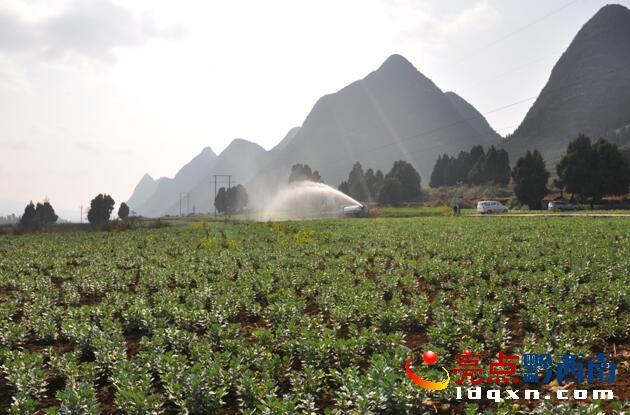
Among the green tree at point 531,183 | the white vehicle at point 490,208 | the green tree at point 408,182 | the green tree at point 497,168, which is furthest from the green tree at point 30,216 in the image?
the green tree at point 531,183

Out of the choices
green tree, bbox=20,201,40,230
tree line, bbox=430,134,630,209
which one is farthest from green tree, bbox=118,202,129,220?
tree line, bbox=430,134,630,209

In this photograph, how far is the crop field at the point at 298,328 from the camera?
281 inches

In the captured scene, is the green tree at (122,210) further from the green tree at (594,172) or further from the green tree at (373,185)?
the green tree at (594,172)

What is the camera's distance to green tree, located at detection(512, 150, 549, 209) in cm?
7688

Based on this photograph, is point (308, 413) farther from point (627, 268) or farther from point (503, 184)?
point (503, 184)

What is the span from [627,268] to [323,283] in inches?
392

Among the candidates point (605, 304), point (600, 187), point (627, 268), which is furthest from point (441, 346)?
point (600, 187)

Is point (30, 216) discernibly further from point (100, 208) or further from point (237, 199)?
point (237, 199)

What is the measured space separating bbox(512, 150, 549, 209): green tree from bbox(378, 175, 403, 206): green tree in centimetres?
3220

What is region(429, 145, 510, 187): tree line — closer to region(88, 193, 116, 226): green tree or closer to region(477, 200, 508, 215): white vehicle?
region(477, 200, 508, 215): white vehicle

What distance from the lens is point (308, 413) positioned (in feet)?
21.5

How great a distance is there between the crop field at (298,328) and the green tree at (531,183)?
60.2m

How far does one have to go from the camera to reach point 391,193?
107 meters

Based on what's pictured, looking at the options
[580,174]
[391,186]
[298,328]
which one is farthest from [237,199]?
[298,328]
